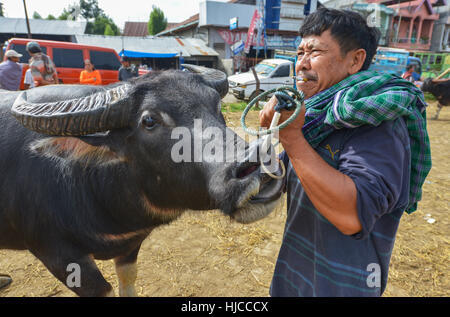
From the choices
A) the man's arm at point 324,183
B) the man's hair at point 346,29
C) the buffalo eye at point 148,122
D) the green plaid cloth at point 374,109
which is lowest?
the man's arm at point 324,183

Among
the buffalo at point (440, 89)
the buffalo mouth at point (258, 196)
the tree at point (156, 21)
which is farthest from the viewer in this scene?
the tree at point (156, 21)

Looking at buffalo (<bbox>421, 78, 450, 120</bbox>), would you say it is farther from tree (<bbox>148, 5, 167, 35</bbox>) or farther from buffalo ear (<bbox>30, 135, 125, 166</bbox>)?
tree (<bbox>148, 5, 167, 35</bbox>)

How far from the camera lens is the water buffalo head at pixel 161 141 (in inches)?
53.4

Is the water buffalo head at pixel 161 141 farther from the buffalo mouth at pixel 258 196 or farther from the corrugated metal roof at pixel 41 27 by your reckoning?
the corrugated metal roof at pixel 41 27

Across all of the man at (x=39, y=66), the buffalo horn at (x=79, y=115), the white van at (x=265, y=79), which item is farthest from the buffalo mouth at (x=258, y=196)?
the white van at (x=265, y=79)

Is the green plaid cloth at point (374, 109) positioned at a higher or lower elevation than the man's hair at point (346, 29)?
lower

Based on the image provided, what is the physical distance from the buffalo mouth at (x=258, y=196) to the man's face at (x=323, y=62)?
1.59 ft

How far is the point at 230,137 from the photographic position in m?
1.48

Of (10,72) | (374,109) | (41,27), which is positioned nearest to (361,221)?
(374,109)

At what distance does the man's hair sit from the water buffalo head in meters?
0.65

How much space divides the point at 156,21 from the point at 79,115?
45303 millimetres

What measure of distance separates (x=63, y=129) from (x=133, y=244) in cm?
100
